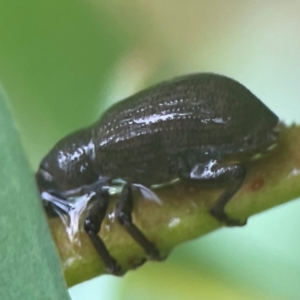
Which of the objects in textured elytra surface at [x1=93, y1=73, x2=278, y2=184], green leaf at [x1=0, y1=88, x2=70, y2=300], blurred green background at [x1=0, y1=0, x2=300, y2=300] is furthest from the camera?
blurred green background at [x1=0, y1=0, x2=300, y2=300]

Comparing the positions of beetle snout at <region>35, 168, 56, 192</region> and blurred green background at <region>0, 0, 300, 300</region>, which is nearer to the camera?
beetle snout at <region>35, 168, 56, 192</region>

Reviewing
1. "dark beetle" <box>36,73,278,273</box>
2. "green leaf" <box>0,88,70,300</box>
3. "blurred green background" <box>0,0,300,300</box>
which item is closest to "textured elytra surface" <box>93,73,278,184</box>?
"dark beetle" <box>36,73,278,273</box>

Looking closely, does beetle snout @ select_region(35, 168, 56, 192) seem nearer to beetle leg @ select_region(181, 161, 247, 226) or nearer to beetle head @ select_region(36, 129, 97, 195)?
beetle head @ select_region(36, 129, 97, 195)

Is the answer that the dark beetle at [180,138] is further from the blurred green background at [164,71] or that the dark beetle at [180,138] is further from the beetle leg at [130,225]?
the blurred green background at [164,71]

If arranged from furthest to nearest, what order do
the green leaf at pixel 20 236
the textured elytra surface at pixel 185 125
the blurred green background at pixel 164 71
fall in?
1. the blurred green background at pixel 164 71
2. the textured elytra surface at pixel 185 125
3. the green leaf at pixel 20 236

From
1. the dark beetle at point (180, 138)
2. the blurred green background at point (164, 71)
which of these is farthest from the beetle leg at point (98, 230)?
the blurred green background at point (164, 71)

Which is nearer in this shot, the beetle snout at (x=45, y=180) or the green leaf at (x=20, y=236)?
the green leaf at (x=20, y=236)

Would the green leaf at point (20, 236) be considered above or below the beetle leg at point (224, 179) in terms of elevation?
above

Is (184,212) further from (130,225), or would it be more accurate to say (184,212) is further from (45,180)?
(45,180)

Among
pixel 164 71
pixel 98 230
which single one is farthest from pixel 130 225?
pixel 164 71
